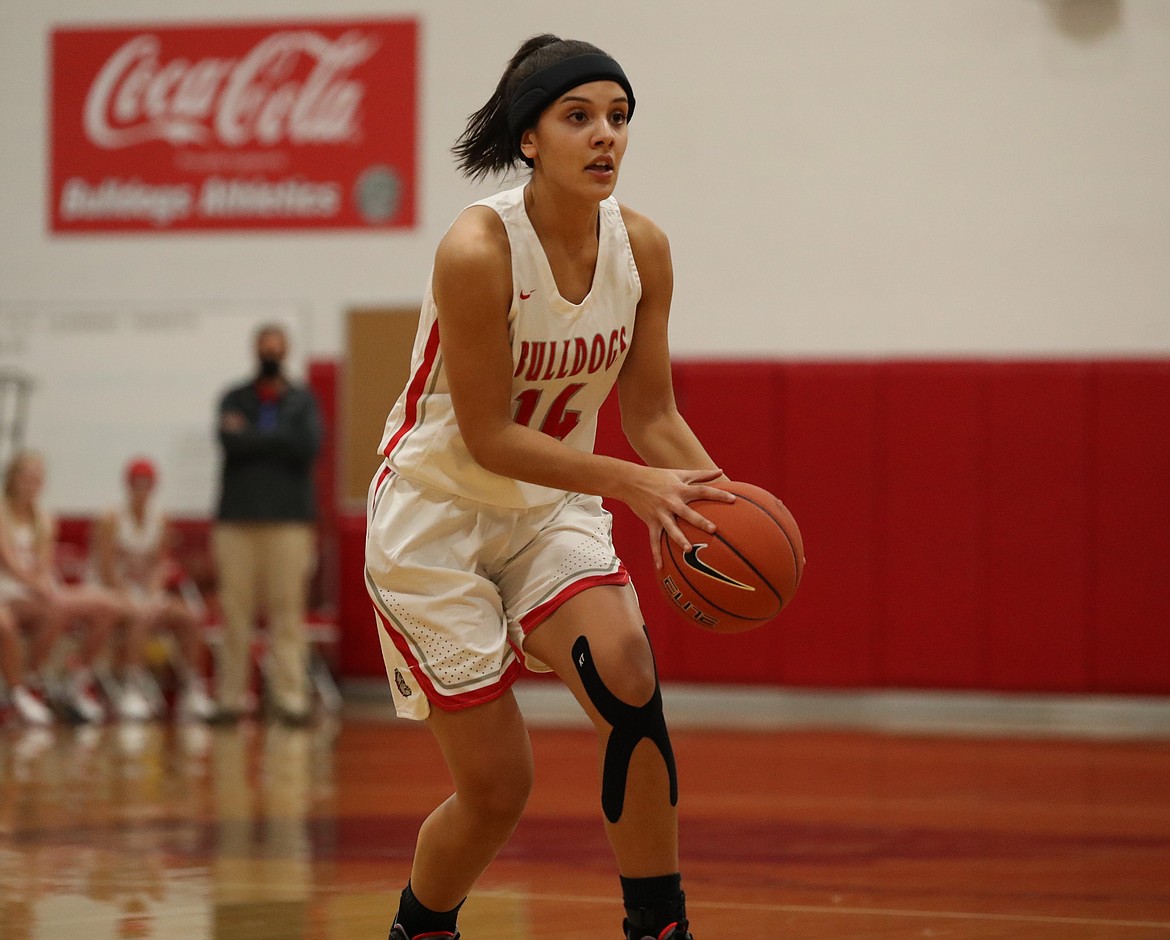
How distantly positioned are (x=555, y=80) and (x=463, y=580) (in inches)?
34.5

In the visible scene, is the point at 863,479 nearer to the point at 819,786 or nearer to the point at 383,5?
the point at 819,786

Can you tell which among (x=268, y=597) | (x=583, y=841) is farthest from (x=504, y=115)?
(x=268, y=597)

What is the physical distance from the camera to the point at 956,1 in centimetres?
985

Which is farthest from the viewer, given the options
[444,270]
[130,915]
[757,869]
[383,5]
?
[383,5]

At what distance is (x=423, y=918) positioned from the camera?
→ 3031 mm

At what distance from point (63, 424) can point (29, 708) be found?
107 inches

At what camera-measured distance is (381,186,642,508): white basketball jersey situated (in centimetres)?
293

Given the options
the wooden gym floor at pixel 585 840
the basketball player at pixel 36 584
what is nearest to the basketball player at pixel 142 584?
the basketball player at pixel 36 584

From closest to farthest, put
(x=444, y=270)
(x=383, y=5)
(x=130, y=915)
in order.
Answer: (x=444, y=270), (x=130, y=915), (x=383, y=5)

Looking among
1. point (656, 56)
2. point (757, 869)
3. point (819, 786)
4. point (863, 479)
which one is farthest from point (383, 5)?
point (757, 869)

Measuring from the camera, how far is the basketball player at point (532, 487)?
2.80 meters

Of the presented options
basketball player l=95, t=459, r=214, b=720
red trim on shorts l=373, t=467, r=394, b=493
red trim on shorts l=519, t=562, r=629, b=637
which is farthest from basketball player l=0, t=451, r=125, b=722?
red trim on shorts l=519, t=562, r=629, b=637

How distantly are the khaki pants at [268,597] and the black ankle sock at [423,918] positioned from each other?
20.0 ft

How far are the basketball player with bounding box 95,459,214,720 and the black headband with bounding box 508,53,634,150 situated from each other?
22.8ft
